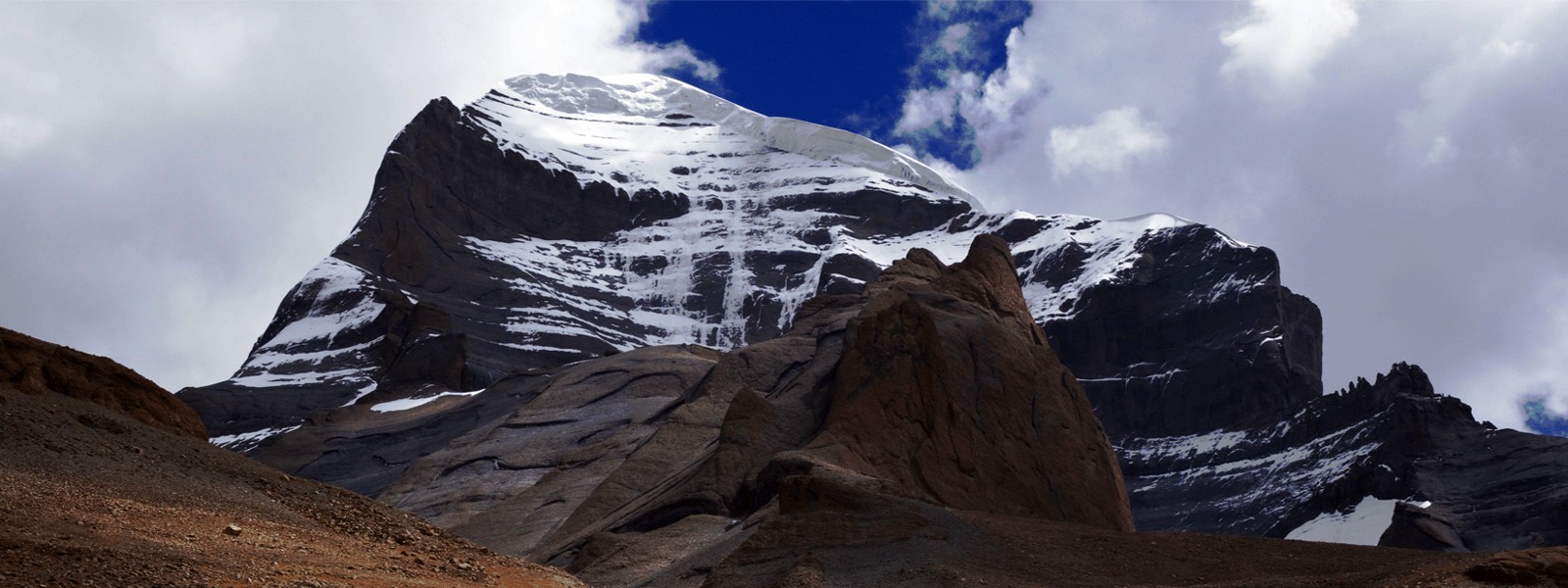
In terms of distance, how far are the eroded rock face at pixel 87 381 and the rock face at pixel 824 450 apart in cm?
1424

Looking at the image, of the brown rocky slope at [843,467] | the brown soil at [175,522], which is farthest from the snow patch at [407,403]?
the brown soil at [175,522]

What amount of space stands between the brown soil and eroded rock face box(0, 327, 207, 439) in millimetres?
1171

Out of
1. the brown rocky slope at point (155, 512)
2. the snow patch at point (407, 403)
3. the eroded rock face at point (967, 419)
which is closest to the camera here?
the brown rocky slope at point (155, 512)

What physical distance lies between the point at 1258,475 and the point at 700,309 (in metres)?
61.1

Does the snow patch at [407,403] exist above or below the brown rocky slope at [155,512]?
above

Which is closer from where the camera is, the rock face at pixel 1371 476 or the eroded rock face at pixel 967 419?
the eroded rock face at pixel 967 419

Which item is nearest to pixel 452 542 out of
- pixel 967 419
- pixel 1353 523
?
pixel 967 419

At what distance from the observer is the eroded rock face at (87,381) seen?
3697 cm

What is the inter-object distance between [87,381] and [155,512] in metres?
9.55

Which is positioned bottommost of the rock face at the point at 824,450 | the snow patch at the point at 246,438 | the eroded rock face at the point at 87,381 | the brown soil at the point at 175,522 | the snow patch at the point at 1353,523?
the brown soil at the point at 175,522

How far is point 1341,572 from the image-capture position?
135ft

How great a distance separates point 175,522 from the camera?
1184 inches

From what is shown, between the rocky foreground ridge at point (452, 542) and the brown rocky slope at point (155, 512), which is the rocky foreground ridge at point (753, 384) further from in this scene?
the brown rocky slope at point (155, 512)

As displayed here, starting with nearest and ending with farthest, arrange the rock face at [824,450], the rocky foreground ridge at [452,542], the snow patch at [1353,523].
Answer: the rocky foreground ridge at [452,542]
the rock face at [824,450]
the snow patch at [1353,523]
